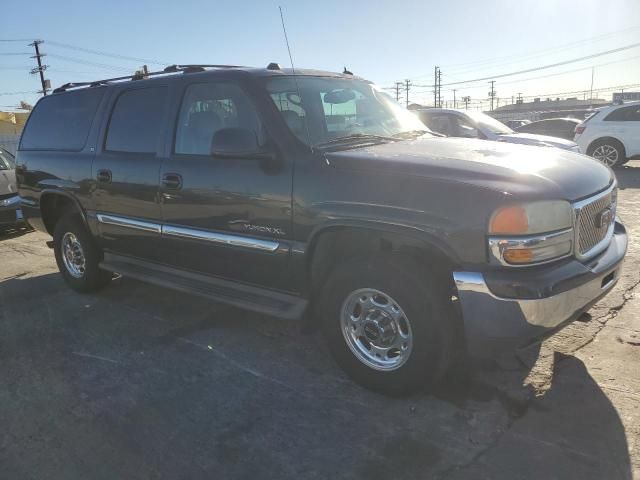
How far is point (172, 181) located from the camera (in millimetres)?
3969

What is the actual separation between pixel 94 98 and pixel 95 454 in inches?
134

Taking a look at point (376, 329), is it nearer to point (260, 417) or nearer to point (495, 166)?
point (260, 417)

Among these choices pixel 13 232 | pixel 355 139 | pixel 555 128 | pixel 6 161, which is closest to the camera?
pixel 355 139

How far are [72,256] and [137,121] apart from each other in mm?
1831

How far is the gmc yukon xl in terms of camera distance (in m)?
2.65

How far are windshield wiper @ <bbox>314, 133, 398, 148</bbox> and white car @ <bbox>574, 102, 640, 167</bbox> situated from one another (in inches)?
422

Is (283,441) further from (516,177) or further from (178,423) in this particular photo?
(516,177)

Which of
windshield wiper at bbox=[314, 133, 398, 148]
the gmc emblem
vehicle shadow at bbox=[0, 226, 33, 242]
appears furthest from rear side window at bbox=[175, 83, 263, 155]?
vehicle shadow at bbox=[0, 226, 33, 242]

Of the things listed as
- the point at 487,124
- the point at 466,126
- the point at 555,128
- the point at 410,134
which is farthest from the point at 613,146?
the point at 410,134

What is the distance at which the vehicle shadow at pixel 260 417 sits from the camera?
255 centimetres

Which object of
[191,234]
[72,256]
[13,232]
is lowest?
[13,232]

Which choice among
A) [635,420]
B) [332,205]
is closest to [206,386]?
[332,205]

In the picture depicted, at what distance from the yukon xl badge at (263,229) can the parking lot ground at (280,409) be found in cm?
94

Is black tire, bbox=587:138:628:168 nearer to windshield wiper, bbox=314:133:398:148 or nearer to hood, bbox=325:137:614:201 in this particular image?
hood, bbox=325:137:614:201
